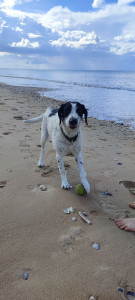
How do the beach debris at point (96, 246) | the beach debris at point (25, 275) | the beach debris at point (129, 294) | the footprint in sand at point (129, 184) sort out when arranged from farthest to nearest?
1. the footprint in sand at point (129, 184)
2. the beach debris at point (96, 246)
3. the beach debris at point (25, 275)
4. the beach debris at point (129, 294)

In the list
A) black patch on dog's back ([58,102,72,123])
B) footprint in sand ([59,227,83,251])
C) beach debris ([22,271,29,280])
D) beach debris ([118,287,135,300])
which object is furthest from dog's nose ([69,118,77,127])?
beach debris ([118,287,135,300])

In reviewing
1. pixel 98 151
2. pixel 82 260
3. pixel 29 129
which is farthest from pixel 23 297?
pixel 29 129

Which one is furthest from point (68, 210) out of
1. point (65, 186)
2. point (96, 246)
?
point (96, 246)

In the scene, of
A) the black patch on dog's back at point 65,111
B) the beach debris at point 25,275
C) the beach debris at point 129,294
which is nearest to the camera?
the beach debris at point 129,294

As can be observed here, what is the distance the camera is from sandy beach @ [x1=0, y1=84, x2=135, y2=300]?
5.99 feet

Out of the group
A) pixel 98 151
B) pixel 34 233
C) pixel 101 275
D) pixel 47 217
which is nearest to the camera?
pixel 101 275

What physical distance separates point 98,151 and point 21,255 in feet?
11.1

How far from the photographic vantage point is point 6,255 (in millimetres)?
2082

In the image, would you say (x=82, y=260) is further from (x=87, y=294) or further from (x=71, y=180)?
(x=71, y=180)

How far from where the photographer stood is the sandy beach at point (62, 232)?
71.9 inches

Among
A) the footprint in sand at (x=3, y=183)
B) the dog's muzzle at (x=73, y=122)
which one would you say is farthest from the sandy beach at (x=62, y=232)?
the dog's muzzle at (x=73, y=122)

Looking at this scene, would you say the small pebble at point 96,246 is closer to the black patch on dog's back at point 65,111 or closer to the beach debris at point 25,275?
the beach debris at point 25,275

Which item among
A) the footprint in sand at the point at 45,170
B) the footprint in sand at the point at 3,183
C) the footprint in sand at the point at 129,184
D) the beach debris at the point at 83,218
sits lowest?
the footprint in sand at the point at 129,184

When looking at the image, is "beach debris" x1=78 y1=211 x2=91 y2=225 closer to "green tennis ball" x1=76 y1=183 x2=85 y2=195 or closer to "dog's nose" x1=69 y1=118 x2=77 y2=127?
"green tennis ball" x1=76 y1=183 x2=85 y2=195
